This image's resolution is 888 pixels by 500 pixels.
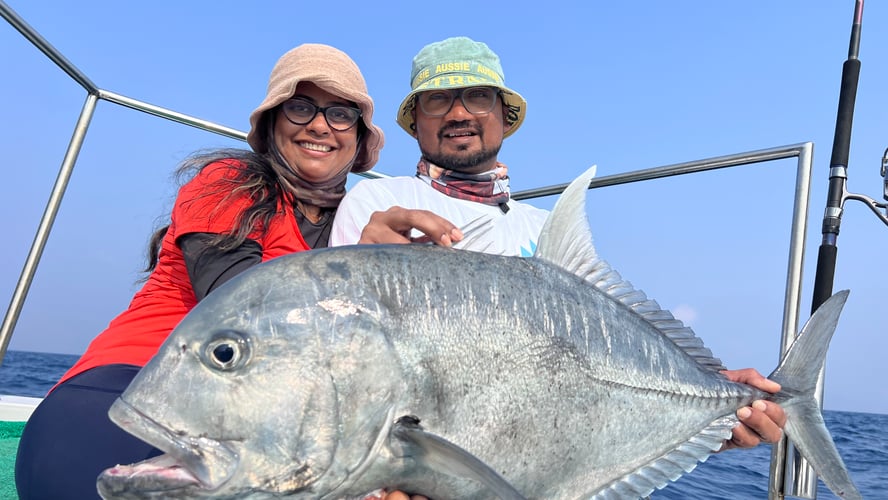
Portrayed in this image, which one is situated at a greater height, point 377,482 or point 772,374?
point 772,374

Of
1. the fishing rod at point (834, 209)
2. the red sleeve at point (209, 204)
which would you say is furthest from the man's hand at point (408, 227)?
the fishing rod at point (834, 209)

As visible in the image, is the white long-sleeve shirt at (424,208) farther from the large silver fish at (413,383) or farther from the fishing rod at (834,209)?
the fishing rod at (834,209)

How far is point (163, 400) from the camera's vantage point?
1.23m

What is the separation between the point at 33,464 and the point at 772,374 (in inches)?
99.9

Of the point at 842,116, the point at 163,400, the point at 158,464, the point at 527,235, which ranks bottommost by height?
the point at 158,464

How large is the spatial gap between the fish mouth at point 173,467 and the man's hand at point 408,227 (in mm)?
790

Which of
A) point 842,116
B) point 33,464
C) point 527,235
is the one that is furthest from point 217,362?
point 842,116

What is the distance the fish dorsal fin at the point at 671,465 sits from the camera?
1753mm

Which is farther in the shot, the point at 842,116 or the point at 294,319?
the point at 842,116

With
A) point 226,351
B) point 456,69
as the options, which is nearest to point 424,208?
point 456,69

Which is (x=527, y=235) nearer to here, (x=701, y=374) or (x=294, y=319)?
(x=701, y=374)

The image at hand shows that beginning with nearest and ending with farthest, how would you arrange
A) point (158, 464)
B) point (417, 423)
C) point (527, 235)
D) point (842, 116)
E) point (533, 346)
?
point (158, 464), point (417, 423), point (533, 346), point (527, 235), point (842, 116)

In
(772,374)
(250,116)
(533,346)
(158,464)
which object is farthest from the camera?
(250,116)

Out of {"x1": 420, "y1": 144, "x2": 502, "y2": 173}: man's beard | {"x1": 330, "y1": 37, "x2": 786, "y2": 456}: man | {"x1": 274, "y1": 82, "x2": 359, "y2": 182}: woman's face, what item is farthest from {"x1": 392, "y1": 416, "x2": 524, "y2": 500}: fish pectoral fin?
{"x1": 420, "y1": 144, "x2": 502, "y2": 173}: man's beard
